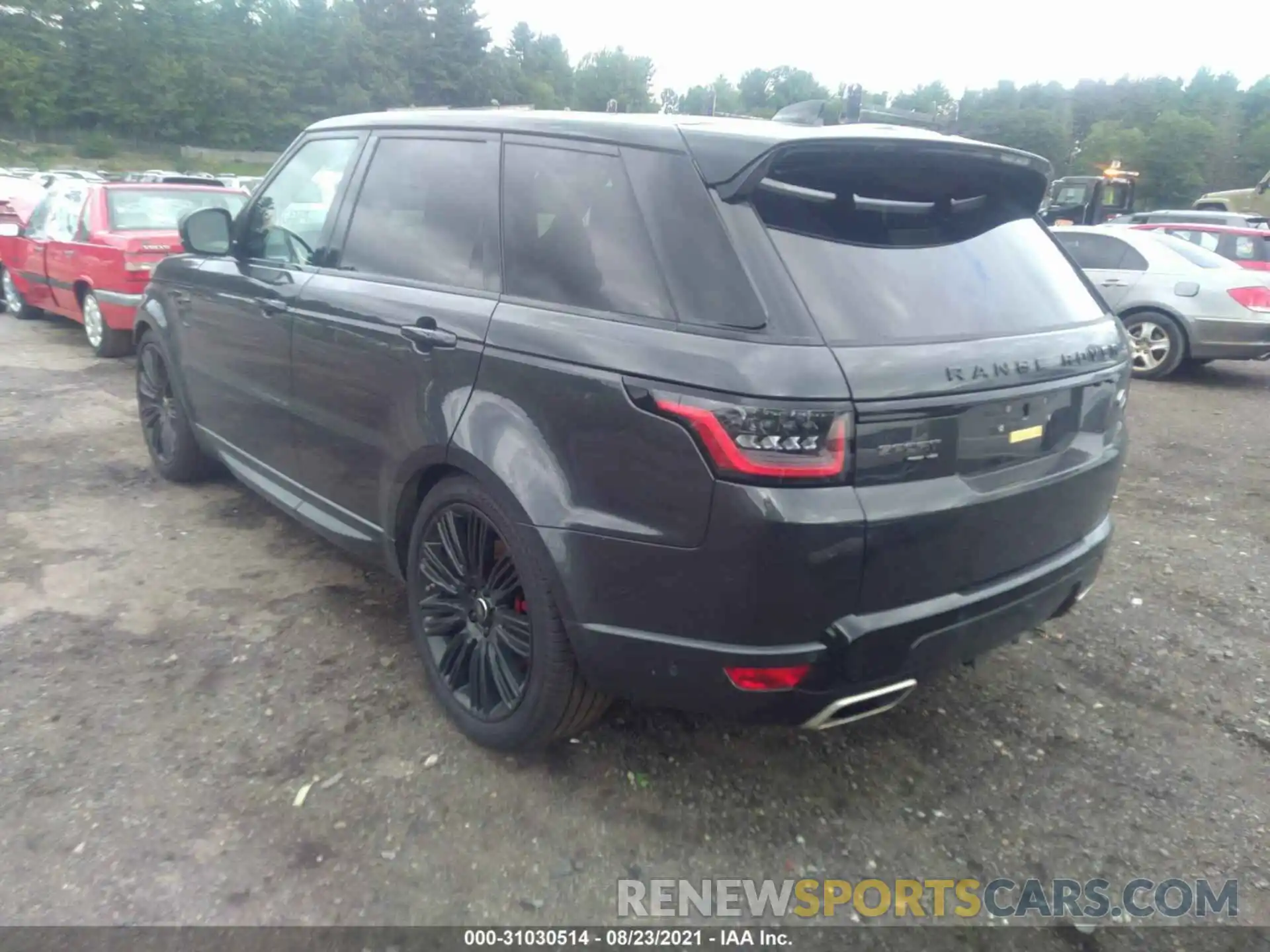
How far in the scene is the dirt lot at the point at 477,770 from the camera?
2.44 meters

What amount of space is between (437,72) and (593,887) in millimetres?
88107

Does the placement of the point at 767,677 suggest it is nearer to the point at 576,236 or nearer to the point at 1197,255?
the point at 576,236

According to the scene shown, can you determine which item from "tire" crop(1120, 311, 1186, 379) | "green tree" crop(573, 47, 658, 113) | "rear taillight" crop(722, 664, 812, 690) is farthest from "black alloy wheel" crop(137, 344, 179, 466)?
"green tree" crop(573, 47, 658, 113)

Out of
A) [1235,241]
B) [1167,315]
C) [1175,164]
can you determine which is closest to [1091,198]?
[1235,241]

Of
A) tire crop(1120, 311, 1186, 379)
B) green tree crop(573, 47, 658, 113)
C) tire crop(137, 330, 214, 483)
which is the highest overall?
green tree crop(573, 47, 658, 113)

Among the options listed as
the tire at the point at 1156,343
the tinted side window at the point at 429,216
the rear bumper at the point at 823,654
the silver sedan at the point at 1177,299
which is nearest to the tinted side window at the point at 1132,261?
the silver sedan at the point at 1177,299

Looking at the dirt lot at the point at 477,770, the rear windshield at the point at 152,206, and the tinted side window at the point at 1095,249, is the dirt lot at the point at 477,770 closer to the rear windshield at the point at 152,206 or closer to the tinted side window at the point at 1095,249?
the rear windshield at the point at 152,206

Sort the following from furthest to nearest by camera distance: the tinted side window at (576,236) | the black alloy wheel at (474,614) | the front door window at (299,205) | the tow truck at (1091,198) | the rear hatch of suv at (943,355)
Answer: the tow truck at (1091,198)
the front door window at (299,205)
the black alloy wheel at (474,614)
the tinted side window at (576,236)
the rear hatch of suv at (943,355)

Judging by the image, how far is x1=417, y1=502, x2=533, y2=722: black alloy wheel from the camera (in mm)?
2768

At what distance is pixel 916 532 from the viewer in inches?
87.4

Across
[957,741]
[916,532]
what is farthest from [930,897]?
[916,532]

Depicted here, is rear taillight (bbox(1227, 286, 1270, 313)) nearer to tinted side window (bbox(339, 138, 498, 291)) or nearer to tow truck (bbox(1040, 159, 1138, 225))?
tinted side window (bbox(339, 138, 498, 291))

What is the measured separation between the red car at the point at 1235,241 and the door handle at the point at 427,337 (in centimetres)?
1108

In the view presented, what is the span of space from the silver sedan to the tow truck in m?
9.40
